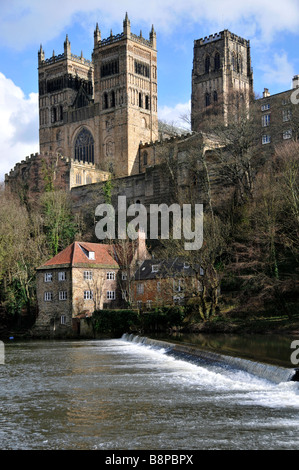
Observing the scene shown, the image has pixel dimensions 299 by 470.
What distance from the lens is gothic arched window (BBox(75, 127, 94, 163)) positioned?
321ft

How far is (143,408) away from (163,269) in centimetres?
3108

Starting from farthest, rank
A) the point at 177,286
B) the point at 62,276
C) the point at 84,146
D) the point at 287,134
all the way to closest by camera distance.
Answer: the point at 84,146 < the point at 287,134 < the point at 62,276 < the point at 177,286

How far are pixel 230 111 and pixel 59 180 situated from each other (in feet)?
87.4

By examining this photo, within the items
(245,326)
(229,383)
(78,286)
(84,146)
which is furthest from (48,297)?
(84,146)

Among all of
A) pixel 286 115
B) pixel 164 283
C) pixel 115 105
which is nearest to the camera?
pixel 164 283

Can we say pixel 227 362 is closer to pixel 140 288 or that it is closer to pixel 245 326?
pixel 245 326

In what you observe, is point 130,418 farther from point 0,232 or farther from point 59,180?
point 59,180

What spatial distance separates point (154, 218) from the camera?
A: 2564 inches

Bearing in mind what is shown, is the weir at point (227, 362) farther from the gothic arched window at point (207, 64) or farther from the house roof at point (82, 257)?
the gothic arched window at point (207, 64)

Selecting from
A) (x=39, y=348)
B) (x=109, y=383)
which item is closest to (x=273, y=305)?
(x=39, y=348)

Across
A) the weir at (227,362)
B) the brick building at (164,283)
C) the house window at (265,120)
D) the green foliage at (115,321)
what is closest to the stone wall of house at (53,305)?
the green foliage at (115,321)

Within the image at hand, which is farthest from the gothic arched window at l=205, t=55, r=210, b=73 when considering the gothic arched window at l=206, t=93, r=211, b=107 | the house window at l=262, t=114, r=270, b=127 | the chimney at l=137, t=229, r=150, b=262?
the chimney at l=137, t=229, r=150, b=262

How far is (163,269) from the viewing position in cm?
4900

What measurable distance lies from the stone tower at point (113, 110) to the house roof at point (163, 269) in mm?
40591
